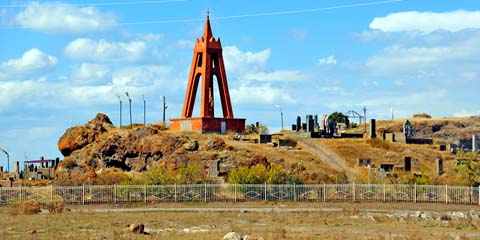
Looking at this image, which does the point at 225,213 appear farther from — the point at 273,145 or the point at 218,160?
the point at 273,145

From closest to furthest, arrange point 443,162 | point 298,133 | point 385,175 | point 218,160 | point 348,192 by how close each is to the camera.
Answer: point 348,192 → point 385,175 → point 218,160 → point 443,162 → point 298,133

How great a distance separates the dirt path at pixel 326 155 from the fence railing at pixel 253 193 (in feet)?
31.3

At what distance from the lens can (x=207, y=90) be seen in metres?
79.9

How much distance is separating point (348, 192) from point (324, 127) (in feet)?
98.3

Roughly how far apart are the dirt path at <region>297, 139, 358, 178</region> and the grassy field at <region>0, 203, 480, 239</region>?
16.6m

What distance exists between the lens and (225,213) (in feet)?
137

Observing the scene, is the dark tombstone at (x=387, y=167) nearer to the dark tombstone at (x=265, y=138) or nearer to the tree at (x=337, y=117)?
the dark tombstone at (x=265, y=138)

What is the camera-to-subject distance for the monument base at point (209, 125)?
7625 cm

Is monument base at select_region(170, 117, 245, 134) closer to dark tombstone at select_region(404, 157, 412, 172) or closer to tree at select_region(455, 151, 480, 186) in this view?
dark tombstone at select_region(404, 157, 412, 172)

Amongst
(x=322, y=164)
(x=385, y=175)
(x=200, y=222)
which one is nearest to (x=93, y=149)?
(x=322, y=164)

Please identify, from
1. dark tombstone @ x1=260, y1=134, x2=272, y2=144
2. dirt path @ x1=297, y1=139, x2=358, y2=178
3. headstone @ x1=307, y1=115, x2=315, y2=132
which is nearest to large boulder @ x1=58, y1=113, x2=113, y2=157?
dark tombstone @ x1=260, y1=134, x2=272, y2=144

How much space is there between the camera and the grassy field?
30312 mm

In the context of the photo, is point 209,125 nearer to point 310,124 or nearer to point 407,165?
point 310,124

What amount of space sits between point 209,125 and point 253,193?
83.5 feet
